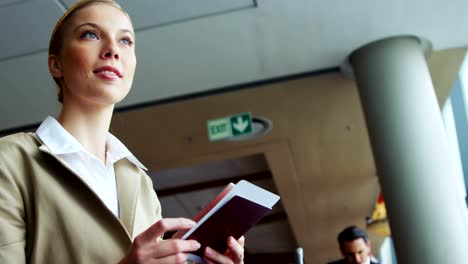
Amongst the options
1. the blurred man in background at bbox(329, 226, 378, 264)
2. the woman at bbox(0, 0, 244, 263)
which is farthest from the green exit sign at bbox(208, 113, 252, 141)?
the woman at bbox(0, 0, 244, 263)

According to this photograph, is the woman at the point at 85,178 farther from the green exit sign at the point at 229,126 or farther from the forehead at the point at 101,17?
the green exit sign at the point at 229,126

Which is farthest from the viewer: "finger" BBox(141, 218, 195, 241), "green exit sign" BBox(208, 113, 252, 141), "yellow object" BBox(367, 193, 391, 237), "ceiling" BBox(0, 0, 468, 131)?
"yellow object" BBox(367, 193, 391, 237)

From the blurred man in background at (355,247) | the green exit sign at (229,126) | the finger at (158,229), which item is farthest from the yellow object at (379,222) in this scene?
the finger at (158,229)

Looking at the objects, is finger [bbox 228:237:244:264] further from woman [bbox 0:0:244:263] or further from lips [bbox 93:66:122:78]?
lips [bbox 93:66:122:78]

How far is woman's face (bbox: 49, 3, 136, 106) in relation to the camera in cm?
112

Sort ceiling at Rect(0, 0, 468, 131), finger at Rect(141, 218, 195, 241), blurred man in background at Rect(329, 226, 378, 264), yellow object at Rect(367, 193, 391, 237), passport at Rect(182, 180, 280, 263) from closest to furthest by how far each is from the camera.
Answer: finger at Rect(141, 218, 195, 241) < passport at Rect(182, 180, 280, 263) < ceiling at Rect(0, 0, 468, 131) < blurred man in background at Rect(329, 226, 378, 264) < yellow object at Rect(367, 193, 391, 237)

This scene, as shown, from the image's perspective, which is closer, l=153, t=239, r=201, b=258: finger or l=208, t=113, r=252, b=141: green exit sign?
l=153, t=239, r=201, b=258: finger

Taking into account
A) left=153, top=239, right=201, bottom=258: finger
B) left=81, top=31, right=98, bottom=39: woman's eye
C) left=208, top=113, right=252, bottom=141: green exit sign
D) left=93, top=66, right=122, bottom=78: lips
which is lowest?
left=153, top=239, right=201, bottom=258: finger

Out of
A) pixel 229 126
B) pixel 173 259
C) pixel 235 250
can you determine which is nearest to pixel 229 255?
pixel 235 250

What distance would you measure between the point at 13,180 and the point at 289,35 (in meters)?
3.87

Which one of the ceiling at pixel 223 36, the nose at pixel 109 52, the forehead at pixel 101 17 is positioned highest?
the ceiling at pixel 223 36

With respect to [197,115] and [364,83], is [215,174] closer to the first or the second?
[197,115]

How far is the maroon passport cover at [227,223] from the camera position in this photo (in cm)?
100

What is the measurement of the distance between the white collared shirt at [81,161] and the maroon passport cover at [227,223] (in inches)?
6.9
